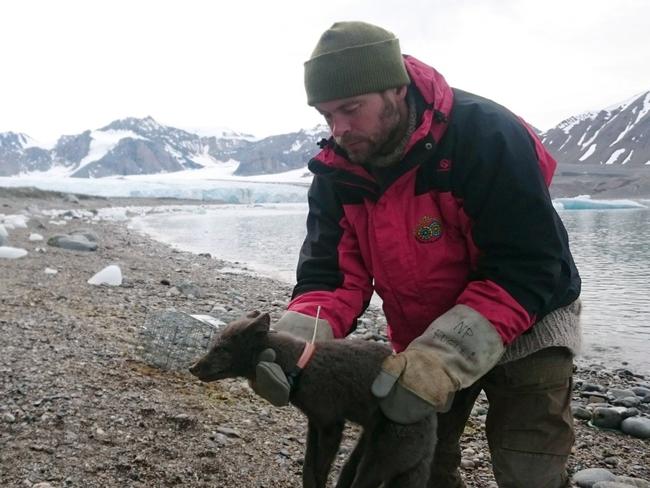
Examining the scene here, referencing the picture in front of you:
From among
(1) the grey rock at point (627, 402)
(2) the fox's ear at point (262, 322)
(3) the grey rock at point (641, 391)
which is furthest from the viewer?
(3) the grey rock at point (641, 391)

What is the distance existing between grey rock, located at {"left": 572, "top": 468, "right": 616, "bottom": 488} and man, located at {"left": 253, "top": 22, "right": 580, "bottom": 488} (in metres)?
1.42

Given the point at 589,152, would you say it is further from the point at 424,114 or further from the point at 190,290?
the point at 424,114

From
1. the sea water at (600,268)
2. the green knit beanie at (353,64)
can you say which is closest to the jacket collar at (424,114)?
the green knit beanie at (353,64)

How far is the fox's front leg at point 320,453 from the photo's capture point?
281 centimetres

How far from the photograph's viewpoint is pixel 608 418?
5.37 meters

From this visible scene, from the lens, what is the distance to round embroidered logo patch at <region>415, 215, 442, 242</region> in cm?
275

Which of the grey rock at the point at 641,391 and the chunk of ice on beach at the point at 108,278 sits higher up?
the chunk of ice on beach at the point at 108,278

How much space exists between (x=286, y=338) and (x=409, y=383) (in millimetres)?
617

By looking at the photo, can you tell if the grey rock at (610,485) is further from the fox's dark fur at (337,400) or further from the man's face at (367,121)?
the man's face at (367,121)

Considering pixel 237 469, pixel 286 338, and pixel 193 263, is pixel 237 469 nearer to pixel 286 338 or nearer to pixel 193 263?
pixel 286 338

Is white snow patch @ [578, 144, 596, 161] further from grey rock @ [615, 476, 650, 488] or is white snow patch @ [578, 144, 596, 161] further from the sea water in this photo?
grey rock @ [615, 476, 650, 488]

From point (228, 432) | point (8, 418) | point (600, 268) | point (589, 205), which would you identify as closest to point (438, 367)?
point (228, 432)

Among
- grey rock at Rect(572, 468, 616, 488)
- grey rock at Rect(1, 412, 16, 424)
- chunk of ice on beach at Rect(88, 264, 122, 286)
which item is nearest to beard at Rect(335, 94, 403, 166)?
grey rock at Rect(1, 412, 16, 424)

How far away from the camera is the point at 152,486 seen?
3318 mm
